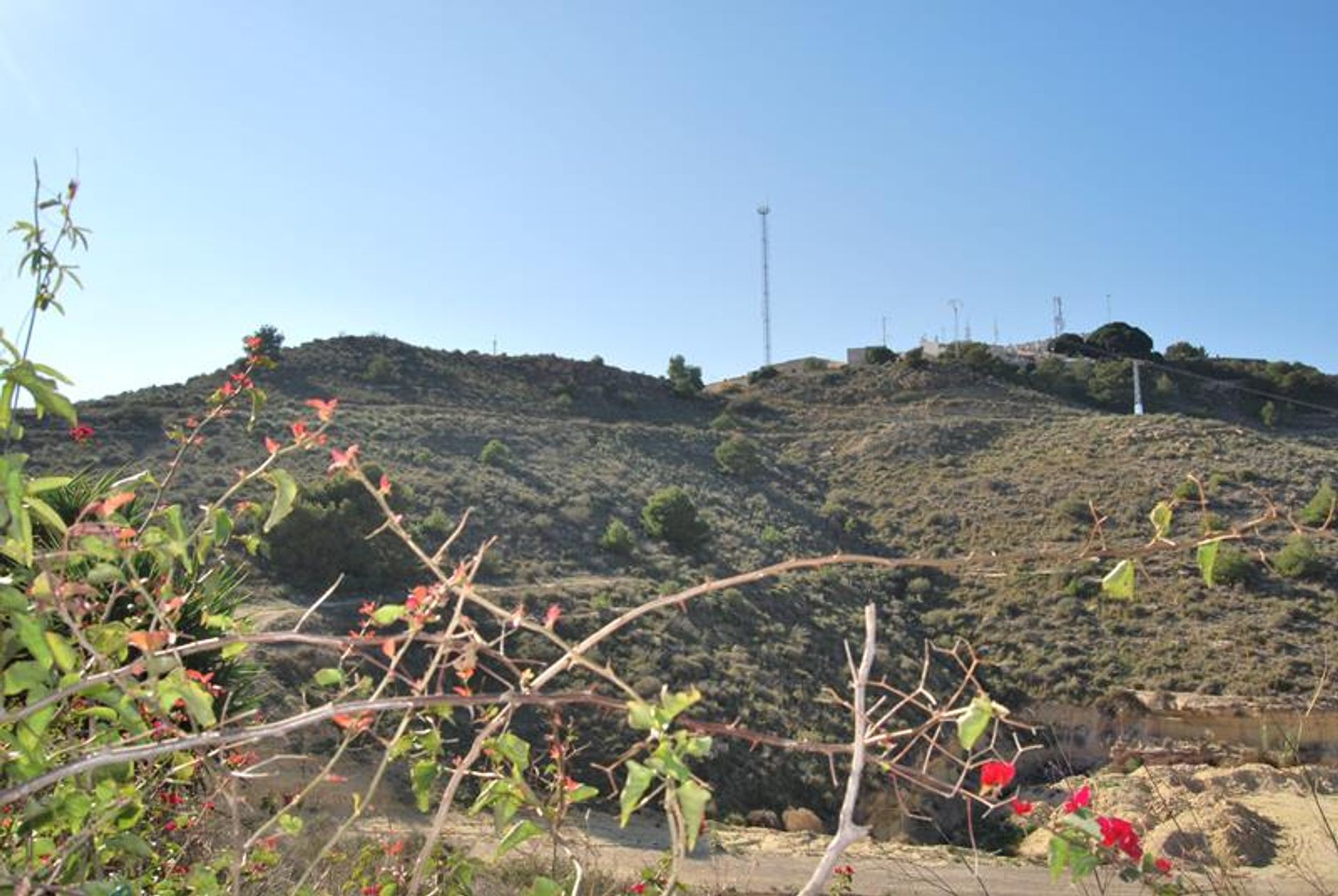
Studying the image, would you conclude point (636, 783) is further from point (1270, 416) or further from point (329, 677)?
point (1270, 416)

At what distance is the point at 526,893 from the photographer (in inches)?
103

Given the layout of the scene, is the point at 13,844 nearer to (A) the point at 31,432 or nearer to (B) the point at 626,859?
(B) the point at 626,859

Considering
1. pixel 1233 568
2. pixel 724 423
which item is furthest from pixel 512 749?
pixel 724 423

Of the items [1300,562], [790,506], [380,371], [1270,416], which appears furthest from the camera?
[1270,416]

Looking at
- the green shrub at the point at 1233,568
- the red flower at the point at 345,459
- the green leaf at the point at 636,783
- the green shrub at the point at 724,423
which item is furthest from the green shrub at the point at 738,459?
the green leaf at the point at 636,783

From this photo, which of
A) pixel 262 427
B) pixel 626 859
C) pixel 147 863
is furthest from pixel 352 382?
pixel 147 863

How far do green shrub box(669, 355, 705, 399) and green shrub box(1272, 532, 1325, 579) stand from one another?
26800 mm

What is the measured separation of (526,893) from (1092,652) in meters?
25.0

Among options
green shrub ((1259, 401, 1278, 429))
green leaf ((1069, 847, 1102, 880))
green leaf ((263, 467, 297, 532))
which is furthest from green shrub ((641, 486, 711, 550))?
green shrub ((1259, 401, 1278, 429))

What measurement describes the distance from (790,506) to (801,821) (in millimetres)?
19308

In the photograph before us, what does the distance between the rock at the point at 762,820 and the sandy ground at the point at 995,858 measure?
786mm

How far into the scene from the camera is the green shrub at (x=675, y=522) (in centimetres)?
3000

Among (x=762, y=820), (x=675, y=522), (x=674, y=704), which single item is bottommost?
(x=762, y=820)

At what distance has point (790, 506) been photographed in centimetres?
3603
